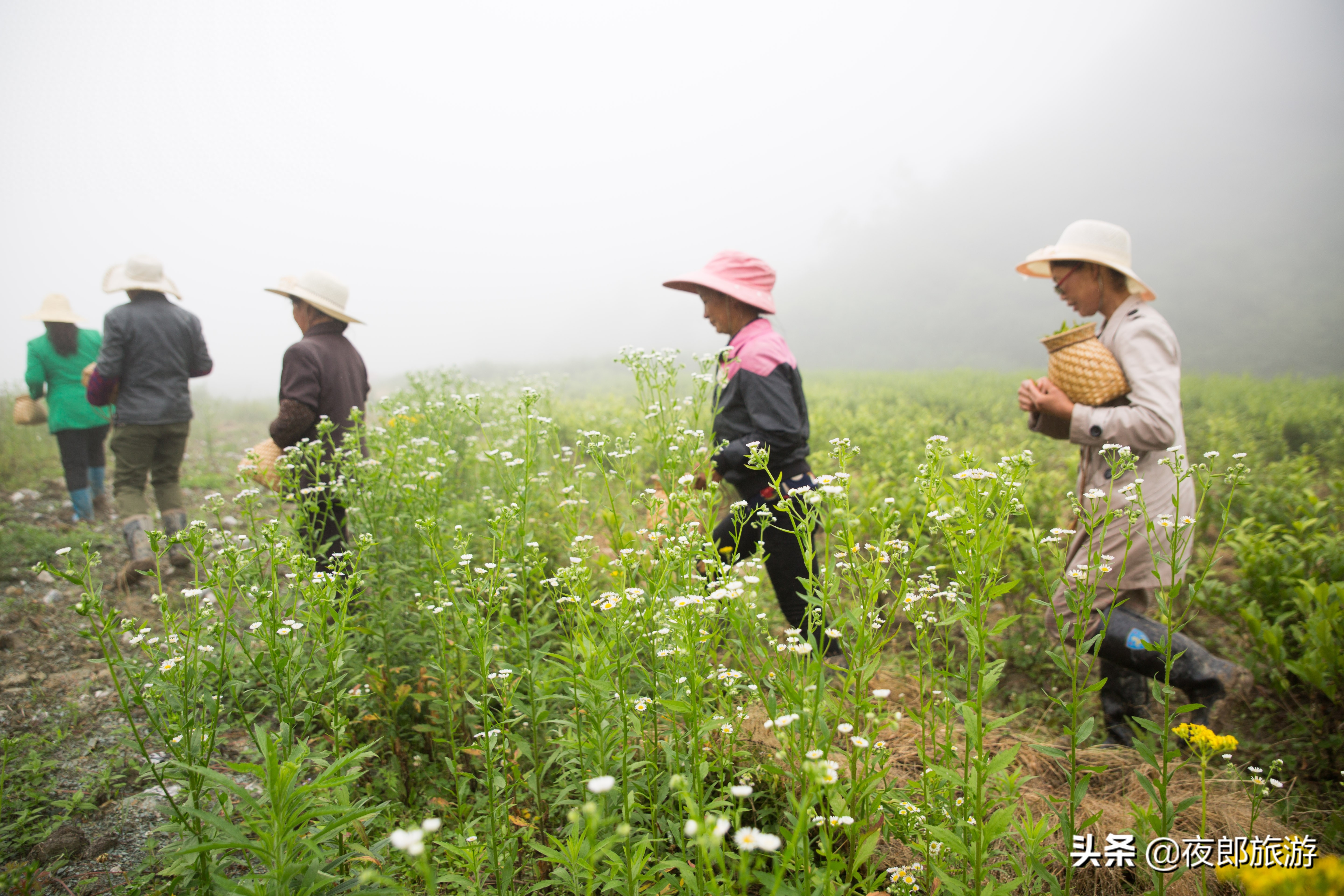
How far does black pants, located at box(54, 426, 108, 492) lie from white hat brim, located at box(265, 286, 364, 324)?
3547mm

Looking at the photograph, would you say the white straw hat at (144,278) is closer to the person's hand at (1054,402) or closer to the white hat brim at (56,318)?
the white hat brim at (56,318)

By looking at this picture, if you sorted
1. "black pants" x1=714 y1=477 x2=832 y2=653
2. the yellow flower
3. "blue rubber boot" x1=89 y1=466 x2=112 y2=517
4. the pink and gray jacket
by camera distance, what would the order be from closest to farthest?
the yellow flower, the pink and gray jacket, "black pants" x1=714 y1=477 x2=832 y2=653, "blue rubber boot" x1=89 y1=466 x2=112 y2=517

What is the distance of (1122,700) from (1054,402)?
1.56 meters

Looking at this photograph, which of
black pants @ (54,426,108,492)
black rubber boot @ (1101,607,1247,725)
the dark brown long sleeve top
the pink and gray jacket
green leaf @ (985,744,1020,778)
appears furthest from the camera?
black pants @ (54,426,108,492)

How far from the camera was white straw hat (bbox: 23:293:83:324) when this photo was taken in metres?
5.73

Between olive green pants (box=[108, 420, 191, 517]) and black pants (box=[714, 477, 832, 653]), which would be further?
olive green pants (box=[108, 420, 191, 517])

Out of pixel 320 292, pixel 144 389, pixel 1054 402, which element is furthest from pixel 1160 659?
pixel 144 389

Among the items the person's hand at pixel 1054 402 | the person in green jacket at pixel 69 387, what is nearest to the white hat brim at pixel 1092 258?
the person's hand at pixel 1054 402

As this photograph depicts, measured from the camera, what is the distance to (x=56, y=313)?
5809mm

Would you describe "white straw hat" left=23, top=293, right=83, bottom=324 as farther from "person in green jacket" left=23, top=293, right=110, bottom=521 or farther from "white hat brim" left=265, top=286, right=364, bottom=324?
"white hat brim" left=265, top=286, right=364, bottom=324

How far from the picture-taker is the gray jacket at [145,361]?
185 inches

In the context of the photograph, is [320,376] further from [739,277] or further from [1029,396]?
[1029,396]

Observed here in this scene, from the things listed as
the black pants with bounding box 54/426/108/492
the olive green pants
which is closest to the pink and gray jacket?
the olive green pants

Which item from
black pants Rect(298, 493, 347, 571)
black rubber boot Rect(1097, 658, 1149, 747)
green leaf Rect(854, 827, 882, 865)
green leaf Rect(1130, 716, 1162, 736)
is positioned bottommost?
black rubber boot Rect(1097, 658, 1149, 747)
